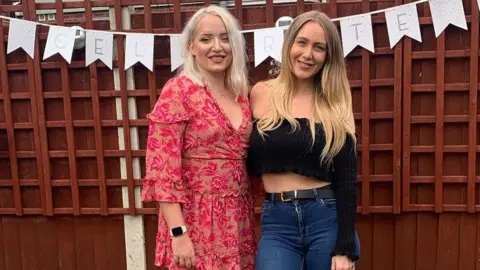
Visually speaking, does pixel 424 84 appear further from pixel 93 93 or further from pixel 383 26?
pixel 93 93

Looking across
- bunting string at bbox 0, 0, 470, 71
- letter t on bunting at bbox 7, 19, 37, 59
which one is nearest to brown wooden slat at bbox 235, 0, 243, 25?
bunting string at bbox 0, 0, 470, 71

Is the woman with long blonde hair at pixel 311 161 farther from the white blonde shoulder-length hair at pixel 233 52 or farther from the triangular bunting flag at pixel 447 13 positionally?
the triangular bunting flag at pixel 447 13

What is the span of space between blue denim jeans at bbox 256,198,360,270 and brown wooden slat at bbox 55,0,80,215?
1720 mm

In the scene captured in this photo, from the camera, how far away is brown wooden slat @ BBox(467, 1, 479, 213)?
8.77 ft

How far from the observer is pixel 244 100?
6.10ft

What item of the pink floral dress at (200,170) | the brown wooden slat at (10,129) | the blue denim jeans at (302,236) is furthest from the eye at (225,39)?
the brown wooden slat at (10,129)

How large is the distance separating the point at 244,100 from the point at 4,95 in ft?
6.25

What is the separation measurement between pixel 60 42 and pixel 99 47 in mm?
240

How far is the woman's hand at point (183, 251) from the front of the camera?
1.68 m

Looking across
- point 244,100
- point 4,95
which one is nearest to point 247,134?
point 244,100

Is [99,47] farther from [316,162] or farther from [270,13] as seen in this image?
[316,162]

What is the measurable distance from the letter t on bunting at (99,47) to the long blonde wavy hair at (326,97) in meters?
1.42

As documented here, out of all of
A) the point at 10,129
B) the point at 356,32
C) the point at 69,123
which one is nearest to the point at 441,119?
the point at 356,32

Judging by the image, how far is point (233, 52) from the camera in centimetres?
175
